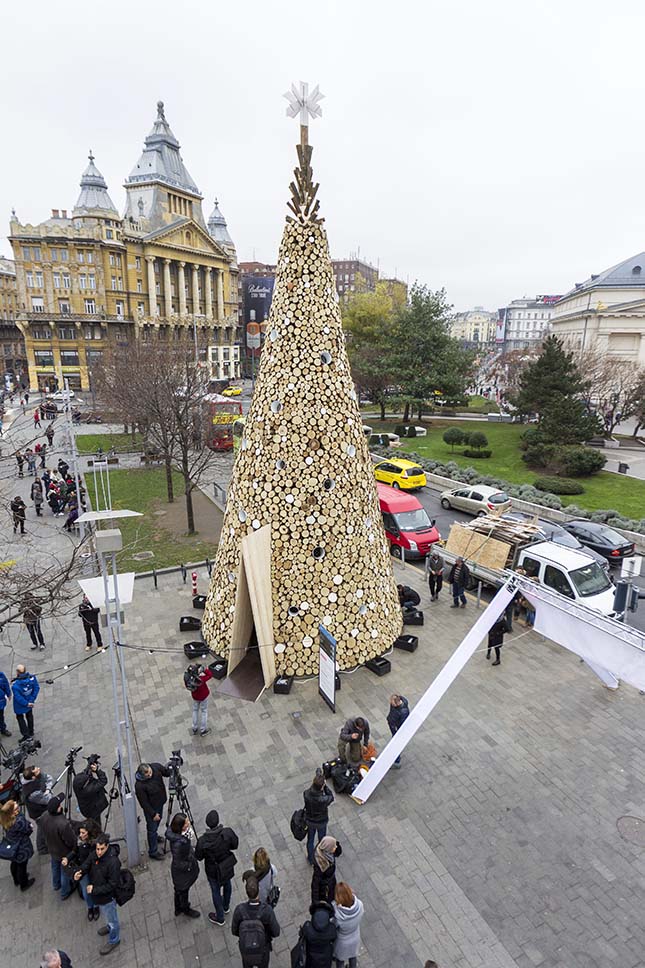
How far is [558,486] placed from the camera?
27.8 metres

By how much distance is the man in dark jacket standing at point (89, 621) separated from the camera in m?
12.8

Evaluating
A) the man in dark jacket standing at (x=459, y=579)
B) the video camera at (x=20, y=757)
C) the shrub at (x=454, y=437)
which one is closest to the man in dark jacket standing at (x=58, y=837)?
the video camera at (x=20, y=757)

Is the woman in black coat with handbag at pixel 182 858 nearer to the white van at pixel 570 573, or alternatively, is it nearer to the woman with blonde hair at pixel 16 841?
the woman with blonde hair at pixel 16 841

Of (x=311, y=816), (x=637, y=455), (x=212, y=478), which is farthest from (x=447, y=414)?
(x=311, y=816)

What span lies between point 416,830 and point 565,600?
4295 mm

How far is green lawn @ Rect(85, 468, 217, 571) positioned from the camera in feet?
63.4

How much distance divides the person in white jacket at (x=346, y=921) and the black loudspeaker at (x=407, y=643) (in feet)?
23.9

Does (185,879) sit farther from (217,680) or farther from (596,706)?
(596,706)

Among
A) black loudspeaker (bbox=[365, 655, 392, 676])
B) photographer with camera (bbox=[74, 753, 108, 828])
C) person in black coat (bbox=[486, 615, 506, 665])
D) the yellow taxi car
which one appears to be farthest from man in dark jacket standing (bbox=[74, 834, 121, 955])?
the yellow taxi car

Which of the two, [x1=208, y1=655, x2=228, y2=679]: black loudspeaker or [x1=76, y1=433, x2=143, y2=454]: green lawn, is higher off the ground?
[x1=76, y1=433, x2=143, y2=454]: green lawn

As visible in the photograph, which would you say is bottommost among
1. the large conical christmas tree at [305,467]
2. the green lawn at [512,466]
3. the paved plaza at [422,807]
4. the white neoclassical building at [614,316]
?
the paved plaza at [422,807]

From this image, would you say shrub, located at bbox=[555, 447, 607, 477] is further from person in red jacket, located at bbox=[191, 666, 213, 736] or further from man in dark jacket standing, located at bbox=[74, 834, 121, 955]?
man in dark jacket standing, located at bbox=[74, 834, 121, 955]

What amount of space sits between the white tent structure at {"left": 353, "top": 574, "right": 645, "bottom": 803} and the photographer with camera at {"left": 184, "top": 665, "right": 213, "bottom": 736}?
3184mm

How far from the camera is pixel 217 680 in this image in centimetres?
1212
